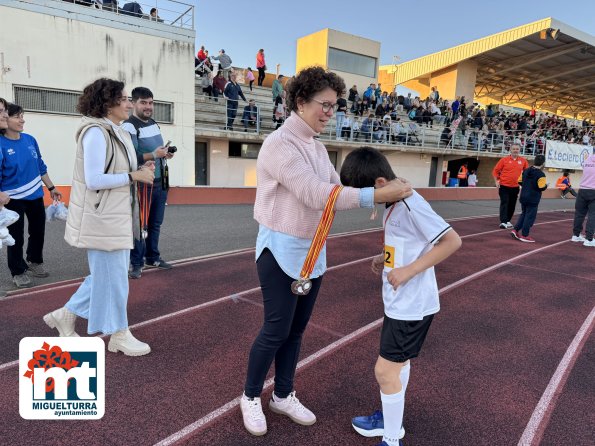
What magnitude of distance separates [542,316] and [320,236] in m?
3.81

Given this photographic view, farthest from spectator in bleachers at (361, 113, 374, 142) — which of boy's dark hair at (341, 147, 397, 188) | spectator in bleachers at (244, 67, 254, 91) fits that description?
boy's dark hair at (341, 147, 397, 188)

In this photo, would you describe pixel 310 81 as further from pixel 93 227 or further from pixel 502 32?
pixel 502 32

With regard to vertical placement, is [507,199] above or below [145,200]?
below

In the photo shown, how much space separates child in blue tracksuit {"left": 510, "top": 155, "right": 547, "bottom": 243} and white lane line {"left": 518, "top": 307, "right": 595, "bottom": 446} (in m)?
5.20

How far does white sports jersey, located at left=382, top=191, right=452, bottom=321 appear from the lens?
1977 millimetres

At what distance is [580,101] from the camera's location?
43.6m

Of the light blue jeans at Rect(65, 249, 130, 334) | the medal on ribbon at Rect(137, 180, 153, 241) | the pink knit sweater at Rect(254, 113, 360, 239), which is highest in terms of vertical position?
the pink knit sweater at Rect(254, 113, 360, 239)

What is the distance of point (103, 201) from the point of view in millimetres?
2898

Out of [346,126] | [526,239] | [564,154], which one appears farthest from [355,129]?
[564,154]

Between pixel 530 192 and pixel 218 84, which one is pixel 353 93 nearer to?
pixel 218 84

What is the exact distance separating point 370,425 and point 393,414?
350 mm

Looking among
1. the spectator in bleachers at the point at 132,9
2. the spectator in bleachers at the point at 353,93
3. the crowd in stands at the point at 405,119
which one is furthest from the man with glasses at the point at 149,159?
the spectator in bleachers at the point at 353,93

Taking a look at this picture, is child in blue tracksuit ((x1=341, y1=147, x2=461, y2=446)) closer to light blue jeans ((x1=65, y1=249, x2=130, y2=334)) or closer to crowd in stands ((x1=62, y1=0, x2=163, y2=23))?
light blue jeans ((x1=65, y1=249, x2=130, y2=334))

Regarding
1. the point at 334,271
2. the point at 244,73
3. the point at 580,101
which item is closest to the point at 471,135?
the point at 244,73
